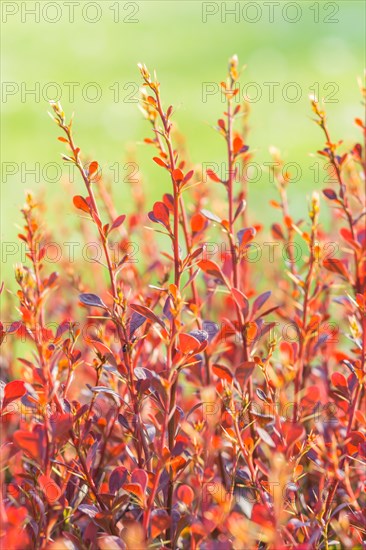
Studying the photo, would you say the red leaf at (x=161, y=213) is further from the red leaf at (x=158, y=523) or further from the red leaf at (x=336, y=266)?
the red leaf at (x=158, y=523)

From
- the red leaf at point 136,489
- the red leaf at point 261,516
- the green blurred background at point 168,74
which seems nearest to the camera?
the red leaf at point 261,516

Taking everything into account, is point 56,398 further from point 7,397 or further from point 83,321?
point 83,321

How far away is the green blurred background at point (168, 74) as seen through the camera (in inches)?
328

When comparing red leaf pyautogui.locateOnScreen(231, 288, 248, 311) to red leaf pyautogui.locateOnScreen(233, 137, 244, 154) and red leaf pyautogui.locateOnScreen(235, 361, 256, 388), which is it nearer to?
red leaf pyautogui.locateOnScreen(235, 361, 256, 388)

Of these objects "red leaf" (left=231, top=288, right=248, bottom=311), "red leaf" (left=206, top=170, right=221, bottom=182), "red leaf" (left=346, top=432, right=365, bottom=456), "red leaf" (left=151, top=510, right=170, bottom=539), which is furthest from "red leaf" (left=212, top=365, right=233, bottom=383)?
"red leaf" (left=206, top=170, right=221, bottom=182)

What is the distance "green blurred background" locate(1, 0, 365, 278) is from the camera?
834cm

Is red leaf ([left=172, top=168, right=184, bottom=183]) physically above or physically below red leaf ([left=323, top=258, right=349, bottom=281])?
above

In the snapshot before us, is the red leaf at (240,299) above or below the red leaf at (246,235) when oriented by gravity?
below

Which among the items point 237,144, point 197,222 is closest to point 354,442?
point 197,222

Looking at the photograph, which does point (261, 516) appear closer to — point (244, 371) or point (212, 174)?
point (244, 371)

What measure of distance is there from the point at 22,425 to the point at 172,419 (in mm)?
418

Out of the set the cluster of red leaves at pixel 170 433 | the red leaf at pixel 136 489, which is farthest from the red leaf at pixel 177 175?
the red leaf at pixel 136 489

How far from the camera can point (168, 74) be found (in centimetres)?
1048

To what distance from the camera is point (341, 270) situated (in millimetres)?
2068
